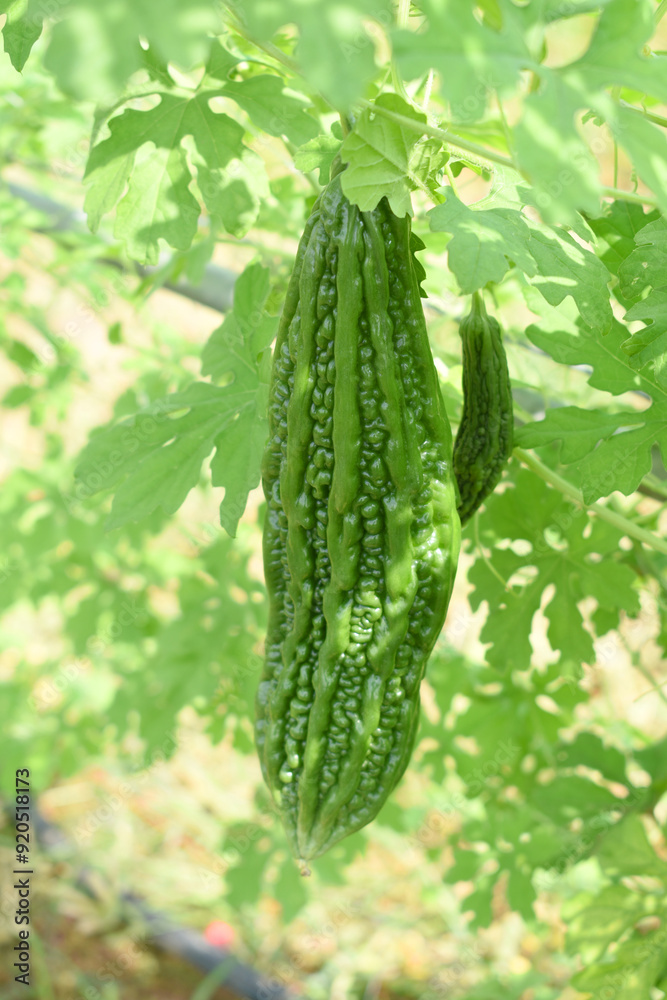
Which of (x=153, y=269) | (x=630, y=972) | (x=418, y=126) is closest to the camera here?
(x=418, y=126)

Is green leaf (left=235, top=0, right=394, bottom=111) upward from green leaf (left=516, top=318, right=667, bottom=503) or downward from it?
downward

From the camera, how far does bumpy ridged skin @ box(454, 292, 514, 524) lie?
121cm

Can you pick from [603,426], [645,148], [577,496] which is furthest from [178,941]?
[645,148]

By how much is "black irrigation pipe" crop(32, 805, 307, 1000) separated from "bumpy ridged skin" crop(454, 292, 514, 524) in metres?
2.67

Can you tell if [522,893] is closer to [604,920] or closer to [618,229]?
[604,920]

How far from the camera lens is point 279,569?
1.23 metres

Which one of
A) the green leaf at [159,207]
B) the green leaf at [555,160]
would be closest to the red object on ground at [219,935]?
the green leaf at [159,207]

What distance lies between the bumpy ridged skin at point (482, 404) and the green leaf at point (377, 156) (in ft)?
0.84

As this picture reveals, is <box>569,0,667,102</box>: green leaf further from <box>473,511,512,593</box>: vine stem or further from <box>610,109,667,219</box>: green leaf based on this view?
<box>473,511,512,593</box>: vine stem

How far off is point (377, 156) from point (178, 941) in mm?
3386

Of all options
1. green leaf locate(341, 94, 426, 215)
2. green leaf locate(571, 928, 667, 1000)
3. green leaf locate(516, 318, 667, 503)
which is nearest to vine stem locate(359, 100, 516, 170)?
green leaf locate(341, 94, 426, 215)

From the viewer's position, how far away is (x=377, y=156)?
1.00 meters

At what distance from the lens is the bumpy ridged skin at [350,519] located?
3.44ft

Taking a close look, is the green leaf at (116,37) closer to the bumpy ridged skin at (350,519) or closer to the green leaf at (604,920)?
the bumpy ridged skin at (350,519)
